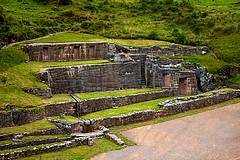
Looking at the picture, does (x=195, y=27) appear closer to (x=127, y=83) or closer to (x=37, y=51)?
(x=127, y=83)

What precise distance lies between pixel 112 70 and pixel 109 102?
4.44 meters

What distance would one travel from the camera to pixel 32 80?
31.9 m

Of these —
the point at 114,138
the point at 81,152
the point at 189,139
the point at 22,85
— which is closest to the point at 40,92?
the point at 22,85

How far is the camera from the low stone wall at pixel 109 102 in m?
30.9

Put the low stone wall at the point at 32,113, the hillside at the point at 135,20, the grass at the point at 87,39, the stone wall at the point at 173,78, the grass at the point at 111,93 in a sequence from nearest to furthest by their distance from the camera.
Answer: the low stone wall at the point at 32,113
the grass at the point at 111,93
the stone wall at the point at 173,78
the grass at the point at 87,39
the hillside at the point at 135,20

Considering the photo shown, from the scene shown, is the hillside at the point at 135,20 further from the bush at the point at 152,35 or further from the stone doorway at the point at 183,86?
the stone doorway at the point at 183,86

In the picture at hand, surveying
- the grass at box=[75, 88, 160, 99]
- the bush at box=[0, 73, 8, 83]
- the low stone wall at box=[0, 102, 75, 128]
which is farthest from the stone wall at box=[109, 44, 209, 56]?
the bush at box=[0, 73, 8, 83]

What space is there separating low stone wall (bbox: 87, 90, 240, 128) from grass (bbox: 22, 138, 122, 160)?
95.1 inches

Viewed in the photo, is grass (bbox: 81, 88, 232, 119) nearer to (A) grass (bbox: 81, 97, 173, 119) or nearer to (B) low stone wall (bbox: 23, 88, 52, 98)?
(A) grass (bbox: 81, 97, 173, 119)

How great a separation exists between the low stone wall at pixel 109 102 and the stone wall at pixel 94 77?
294 centimetres

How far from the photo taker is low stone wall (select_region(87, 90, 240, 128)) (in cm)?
2946

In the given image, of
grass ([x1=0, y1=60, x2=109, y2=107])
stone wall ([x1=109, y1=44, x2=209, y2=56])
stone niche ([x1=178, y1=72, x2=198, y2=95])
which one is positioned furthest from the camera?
stone wall ([x1=109, y1=44, x2=209, y2=56])

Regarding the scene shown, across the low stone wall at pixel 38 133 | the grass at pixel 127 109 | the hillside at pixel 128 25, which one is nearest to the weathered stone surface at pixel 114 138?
the grass at pixel 127 109

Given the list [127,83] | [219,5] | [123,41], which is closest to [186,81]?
[127,83]
